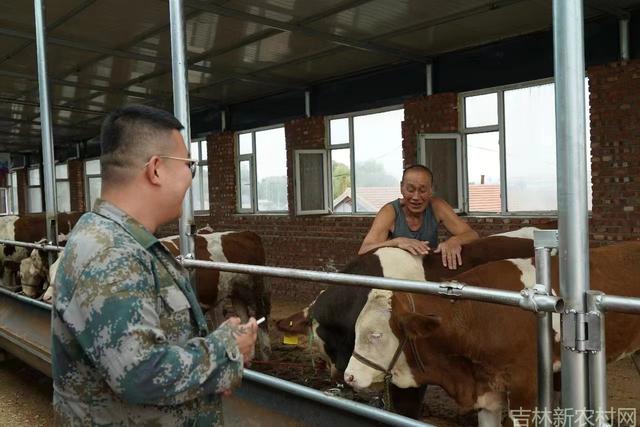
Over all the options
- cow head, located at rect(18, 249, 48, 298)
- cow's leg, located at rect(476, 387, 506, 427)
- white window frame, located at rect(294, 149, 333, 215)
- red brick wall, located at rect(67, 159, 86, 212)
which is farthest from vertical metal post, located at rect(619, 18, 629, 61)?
red brick wall, located at rect(67, 159, 86, 212)

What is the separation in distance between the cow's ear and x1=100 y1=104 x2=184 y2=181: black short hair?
153 cm

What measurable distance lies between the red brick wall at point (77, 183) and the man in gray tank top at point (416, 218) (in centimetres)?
1441

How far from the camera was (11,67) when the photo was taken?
342 inches

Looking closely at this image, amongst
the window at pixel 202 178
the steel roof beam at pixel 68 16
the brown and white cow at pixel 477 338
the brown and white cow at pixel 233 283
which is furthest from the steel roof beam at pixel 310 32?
the window at pixel 202 178

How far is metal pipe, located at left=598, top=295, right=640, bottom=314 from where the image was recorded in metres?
1.54

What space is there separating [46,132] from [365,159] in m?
5.21

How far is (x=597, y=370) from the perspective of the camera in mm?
1724

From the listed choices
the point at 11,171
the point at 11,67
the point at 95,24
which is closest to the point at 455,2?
the point at 95,24

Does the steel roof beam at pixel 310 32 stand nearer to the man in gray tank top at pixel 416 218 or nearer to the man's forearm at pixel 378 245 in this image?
the man in gray tank top at pixel 416 218

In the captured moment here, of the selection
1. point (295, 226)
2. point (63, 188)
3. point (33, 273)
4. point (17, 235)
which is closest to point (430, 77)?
point (295, 226)

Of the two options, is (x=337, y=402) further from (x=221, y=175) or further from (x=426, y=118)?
(x=221, y=175)

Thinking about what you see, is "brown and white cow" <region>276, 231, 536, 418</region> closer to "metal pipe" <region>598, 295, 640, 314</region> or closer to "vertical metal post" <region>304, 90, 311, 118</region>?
"metal pipe" <region>598, 295, 640, 314</region>

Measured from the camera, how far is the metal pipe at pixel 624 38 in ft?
20.0

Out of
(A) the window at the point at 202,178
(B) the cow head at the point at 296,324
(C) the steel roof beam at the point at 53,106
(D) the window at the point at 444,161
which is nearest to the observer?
(B) the cow head at the point at 296,324
